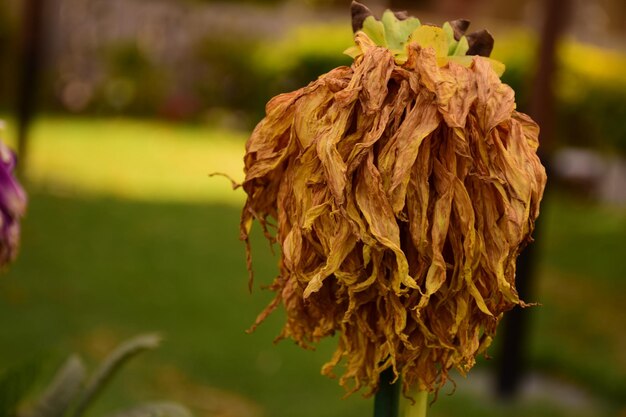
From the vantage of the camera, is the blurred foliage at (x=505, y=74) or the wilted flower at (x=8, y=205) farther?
the blurred foliage at (x=505, y=74)

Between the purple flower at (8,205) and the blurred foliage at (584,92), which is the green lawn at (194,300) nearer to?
the purple flower at (8,205)

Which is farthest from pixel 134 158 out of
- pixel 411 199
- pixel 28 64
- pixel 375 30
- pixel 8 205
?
pixel 411 199

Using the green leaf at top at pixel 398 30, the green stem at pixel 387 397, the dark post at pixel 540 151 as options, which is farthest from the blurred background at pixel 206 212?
the green leaf at top at pixel 398 30

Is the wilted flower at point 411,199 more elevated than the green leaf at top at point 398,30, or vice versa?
the green leaf at top at point 398,30

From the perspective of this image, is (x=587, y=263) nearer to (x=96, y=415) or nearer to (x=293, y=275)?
(x=96, y=415)

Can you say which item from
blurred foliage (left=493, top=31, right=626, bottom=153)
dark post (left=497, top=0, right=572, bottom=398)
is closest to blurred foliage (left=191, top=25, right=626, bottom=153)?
blurred foliage (left=493, top=31, right=626, bottom=153)

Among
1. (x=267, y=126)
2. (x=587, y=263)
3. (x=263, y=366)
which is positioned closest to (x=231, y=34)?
(x=587, y=263)

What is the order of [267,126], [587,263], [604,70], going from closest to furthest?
[267,126] → [587,263] → [604,70]
